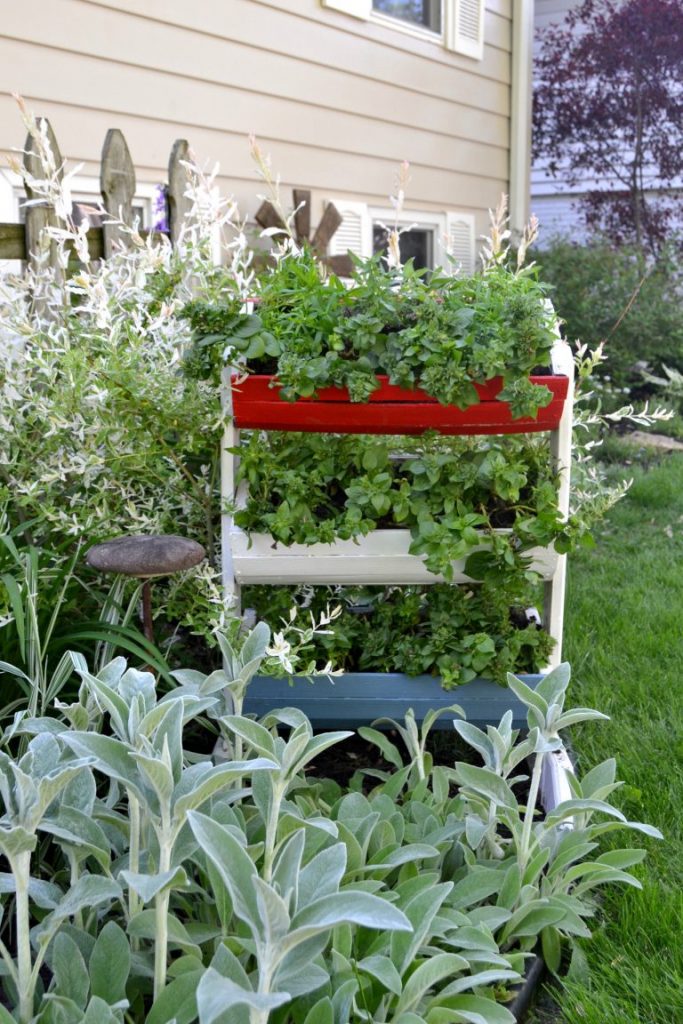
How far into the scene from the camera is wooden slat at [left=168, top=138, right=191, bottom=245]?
397cm

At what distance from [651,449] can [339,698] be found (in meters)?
4.51

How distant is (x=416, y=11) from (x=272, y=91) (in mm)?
1958

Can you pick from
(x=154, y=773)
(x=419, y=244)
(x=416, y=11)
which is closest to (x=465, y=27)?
(x=416, y=11)

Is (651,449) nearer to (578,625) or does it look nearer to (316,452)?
(578,625)

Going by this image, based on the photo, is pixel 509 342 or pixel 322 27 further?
pixel 322 27

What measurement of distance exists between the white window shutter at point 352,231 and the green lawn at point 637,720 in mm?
2318

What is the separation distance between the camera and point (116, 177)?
364cm

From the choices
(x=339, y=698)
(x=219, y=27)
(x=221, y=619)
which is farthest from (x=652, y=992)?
(x=219, y=27)

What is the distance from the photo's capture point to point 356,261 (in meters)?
2.28

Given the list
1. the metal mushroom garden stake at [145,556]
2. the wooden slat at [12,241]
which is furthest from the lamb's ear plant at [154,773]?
the wooden slat at [12,241]

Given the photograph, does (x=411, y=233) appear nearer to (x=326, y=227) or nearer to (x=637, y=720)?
(x=326, y=227)

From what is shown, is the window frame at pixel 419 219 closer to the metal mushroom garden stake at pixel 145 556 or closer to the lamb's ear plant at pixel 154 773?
the metal mushroom garden stake at pixel 145 556

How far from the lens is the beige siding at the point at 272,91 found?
4.40 metres

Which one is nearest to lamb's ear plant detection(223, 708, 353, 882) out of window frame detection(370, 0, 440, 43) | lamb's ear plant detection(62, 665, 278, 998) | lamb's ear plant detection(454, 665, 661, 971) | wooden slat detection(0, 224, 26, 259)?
lamb's ear plant detection(62, 665, 278, 998)
